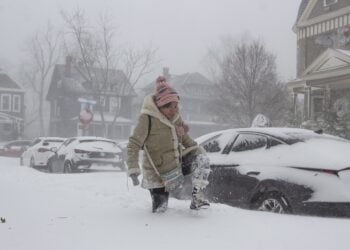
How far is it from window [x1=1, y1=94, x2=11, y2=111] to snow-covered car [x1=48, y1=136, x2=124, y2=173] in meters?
43.7

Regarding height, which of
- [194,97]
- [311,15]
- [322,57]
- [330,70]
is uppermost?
[311,15]

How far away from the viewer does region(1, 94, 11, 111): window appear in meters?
55.7

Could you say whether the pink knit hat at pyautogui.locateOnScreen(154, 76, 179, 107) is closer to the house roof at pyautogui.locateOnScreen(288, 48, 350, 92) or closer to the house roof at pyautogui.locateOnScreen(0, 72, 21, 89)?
the house roof at pyautogui.locateOnScreen(288, 48, 350, 92)

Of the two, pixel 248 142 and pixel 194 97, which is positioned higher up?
pixel 194 97

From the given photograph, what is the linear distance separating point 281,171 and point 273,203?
0.39 meters

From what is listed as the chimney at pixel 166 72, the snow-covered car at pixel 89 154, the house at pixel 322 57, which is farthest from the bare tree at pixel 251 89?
the chimney at pixel 166 72

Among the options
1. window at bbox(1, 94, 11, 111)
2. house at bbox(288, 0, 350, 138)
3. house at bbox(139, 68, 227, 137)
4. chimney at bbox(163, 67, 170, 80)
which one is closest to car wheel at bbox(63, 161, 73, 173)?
house at bbox(288, 0, 350, 138)

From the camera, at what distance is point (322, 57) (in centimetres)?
1916

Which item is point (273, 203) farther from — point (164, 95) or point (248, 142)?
point (164, 95)

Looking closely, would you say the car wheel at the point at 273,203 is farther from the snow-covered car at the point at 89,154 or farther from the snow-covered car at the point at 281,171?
the snow-covered car at the point at 89,154

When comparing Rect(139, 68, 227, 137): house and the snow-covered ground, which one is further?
Rect(139, 68, 227, 137): house

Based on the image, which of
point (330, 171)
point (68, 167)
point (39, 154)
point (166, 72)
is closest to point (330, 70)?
point (68, 167)

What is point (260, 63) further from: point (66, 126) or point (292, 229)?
point (66, 126)

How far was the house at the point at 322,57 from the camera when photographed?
1872cm
